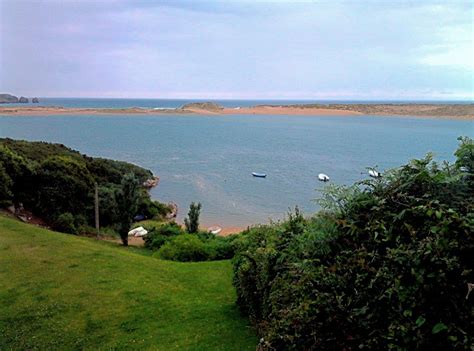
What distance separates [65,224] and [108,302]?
13.0 m

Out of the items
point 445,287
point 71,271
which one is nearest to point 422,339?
point 445,287

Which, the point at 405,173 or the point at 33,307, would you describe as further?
the point at 33,307

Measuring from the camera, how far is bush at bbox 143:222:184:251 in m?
18.0

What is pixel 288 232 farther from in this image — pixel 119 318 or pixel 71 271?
pixel 71 271

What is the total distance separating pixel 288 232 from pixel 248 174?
115 ft

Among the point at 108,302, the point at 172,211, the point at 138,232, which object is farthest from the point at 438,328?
the point at 172,211

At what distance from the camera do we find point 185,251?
608 inches

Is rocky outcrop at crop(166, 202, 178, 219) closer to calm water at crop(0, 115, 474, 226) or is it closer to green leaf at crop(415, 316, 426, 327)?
calm water at crop(0, 115, 474, 226)

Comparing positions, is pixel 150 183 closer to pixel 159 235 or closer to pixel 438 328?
pixel 159 235

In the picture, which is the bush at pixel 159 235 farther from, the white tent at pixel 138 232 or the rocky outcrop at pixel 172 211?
the rocky outcrop at pixel 172 211

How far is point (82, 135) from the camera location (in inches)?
2741

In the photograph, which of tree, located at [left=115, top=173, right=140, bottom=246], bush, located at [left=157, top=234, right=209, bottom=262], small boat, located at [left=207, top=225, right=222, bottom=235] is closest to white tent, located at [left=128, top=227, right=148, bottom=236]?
tree, located at [left=115, top=173, right=140, bottom=246]

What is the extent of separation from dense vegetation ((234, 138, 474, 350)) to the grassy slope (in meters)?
3.23

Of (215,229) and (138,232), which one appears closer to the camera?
(138,232)
